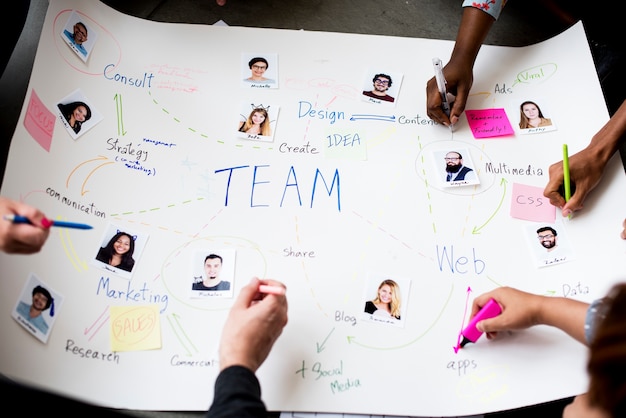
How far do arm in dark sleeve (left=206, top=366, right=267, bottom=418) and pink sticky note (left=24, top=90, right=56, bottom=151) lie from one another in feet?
1.87

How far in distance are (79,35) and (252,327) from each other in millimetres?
742

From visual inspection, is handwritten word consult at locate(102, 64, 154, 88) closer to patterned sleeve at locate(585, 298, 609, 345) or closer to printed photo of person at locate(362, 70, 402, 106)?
printed photo of person at locate(362, 70, 402, 106)

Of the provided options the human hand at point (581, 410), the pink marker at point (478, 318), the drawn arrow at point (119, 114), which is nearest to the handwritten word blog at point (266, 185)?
the drawn arrow at point (119, 114)

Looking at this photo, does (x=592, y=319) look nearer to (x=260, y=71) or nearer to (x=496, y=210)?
(x=496, y=210)

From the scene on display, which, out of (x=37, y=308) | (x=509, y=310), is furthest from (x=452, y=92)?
(x=37, y=308)

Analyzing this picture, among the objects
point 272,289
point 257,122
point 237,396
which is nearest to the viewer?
point 237,396

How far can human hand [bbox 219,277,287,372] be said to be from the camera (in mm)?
821

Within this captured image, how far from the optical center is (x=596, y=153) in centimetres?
107

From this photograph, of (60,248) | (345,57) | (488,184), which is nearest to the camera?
(60,248)

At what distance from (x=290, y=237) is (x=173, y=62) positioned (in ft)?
1.60

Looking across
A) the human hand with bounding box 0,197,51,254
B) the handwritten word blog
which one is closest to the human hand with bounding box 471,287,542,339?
the handwritten word blog

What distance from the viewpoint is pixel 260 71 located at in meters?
1.15

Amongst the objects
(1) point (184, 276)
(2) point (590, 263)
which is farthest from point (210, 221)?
(2) point (590, 263)

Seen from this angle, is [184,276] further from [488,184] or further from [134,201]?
[488,184]
